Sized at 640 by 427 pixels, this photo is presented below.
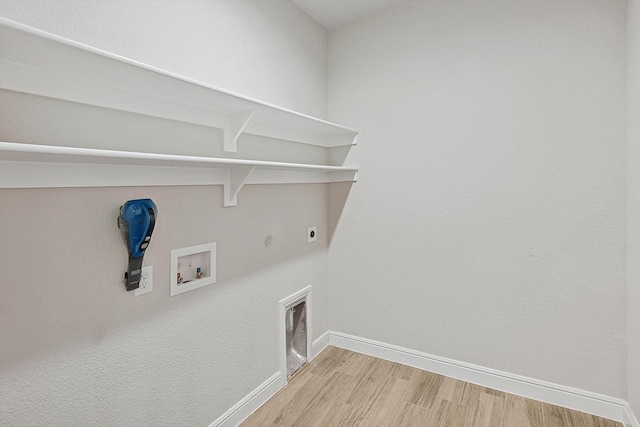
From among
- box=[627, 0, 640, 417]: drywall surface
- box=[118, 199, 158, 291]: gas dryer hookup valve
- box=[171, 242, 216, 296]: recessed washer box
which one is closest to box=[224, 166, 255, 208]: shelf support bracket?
box=[171, 242, 216, 296]: recessed washer box

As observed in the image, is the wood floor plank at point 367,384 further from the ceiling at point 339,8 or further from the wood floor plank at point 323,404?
the ceiling at point 339,8

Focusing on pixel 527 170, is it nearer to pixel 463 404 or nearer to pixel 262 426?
pixel 463 404

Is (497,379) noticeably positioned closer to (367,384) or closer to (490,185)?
(367,384)

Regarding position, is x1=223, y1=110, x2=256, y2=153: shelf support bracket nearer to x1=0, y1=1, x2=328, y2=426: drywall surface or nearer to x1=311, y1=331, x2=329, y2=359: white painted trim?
x1=0, y1=1, x2=328, y2=426: drywall surface

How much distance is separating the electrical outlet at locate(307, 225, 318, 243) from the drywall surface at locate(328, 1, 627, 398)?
22 centimetres

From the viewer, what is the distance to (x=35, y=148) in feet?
2.62

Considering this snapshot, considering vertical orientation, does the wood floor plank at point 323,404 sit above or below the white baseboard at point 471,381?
below

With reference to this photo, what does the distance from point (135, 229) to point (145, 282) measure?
265mm

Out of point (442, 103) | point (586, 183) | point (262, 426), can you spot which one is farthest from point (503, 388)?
point (442, 103)

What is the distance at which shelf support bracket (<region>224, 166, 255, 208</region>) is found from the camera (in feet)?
5.32

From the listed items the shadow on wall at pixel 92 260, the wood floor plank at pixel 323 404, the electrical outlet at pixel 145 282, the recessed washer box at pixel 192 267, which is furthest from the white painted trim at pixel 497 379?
the electrical outlet at pixel 145 282

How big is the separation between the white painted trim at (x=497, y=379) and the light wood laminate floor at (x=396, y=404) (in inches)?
1.5

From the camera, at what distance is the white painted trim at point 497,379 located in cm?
173

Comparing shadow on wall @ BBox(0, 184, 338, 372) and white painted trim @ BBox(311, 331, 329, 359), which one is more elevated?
shadow on wall @ BBox(0, 184, 338, 372)
